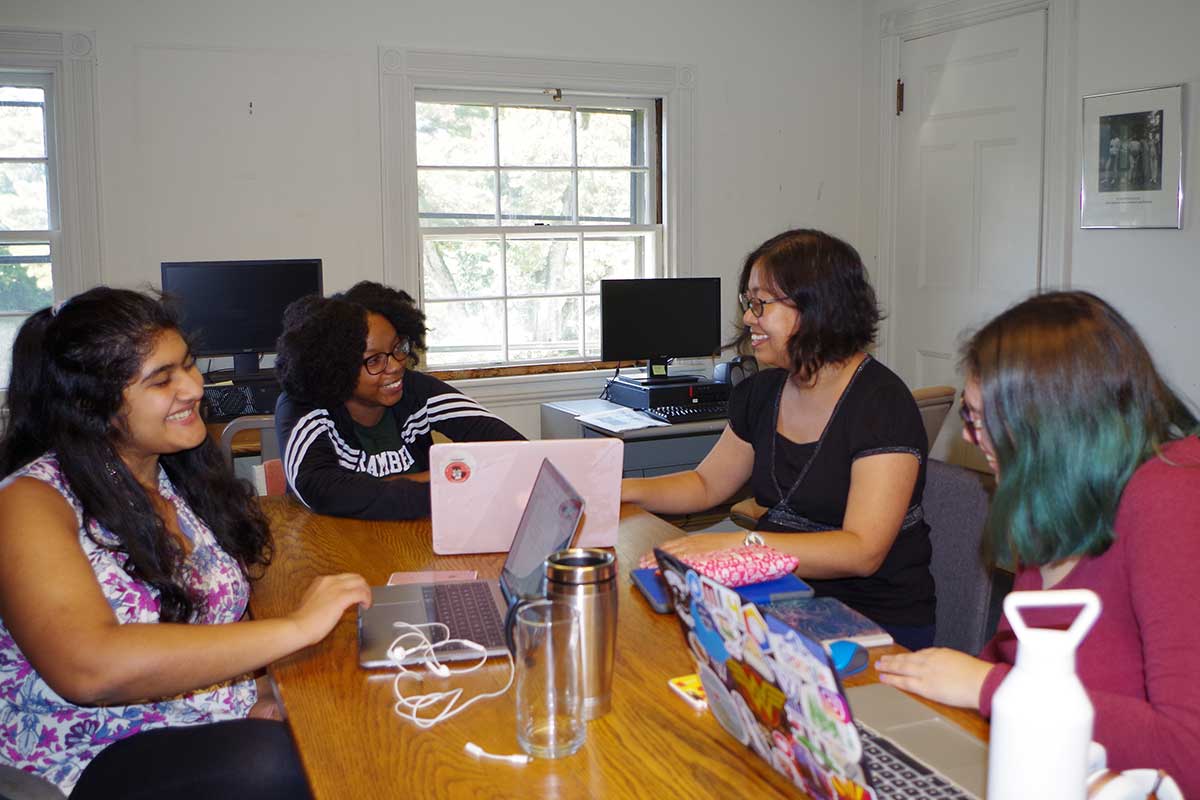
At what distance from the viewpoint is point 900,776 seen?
111cm

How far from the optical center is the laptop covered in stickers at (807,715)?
3.08 feet

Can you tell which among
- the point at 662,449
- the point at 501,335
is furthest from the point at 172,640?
the point at 501,335

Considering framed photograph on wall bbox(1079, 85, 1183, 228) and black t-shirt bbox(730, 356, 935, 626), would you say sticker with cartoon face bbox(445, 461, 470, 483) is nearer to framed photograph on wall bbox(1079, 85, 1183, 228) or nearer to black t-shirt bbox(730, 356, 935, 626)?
black t-shirt bbox(730, 356, 935, 626)

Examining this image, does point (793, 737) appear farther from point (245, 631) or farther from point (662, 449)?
point (662, 449)

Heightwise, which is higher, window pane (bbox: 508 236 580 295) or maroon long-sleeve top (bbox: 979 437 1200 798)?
window pane (bbox: 508 236 580 295)

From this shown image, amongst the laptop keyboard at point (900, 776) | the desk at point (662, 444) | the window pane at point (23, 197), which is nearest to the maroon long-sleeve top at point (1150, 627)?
the laptop keyboard at point (900, 776)

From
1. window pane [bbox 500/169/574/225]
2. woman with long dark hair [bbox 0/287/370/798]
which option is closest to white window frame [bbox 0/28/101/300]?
window pane [bbox 500/169/574/225]

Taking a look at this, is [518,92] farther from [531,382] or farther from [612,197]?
[531,382]

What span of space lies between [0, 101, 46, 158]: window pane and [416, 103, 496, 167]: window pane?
135cm

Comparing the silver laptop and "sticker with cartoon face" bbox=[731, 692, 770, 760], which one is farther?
the silver laptop

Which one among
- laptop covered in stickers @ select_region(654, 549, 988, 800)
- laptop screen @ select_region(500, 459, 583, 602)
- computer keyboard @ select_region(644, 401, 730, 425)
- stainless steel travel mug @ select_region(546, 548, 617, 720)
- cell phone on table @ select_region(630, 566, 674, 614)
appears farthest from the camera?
computer keyboard @ select_region(644, 401, 730, 425)

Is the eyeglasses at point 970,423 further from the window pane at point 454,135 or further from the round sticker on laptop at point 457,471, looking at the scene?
the window pane at point 454,135

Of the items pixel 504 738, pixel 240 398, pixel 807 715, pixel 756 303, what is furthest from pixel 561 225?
pixel 807 715

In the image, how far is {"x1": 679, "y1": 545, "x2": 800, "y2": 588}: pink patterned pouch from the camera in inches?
62.8
